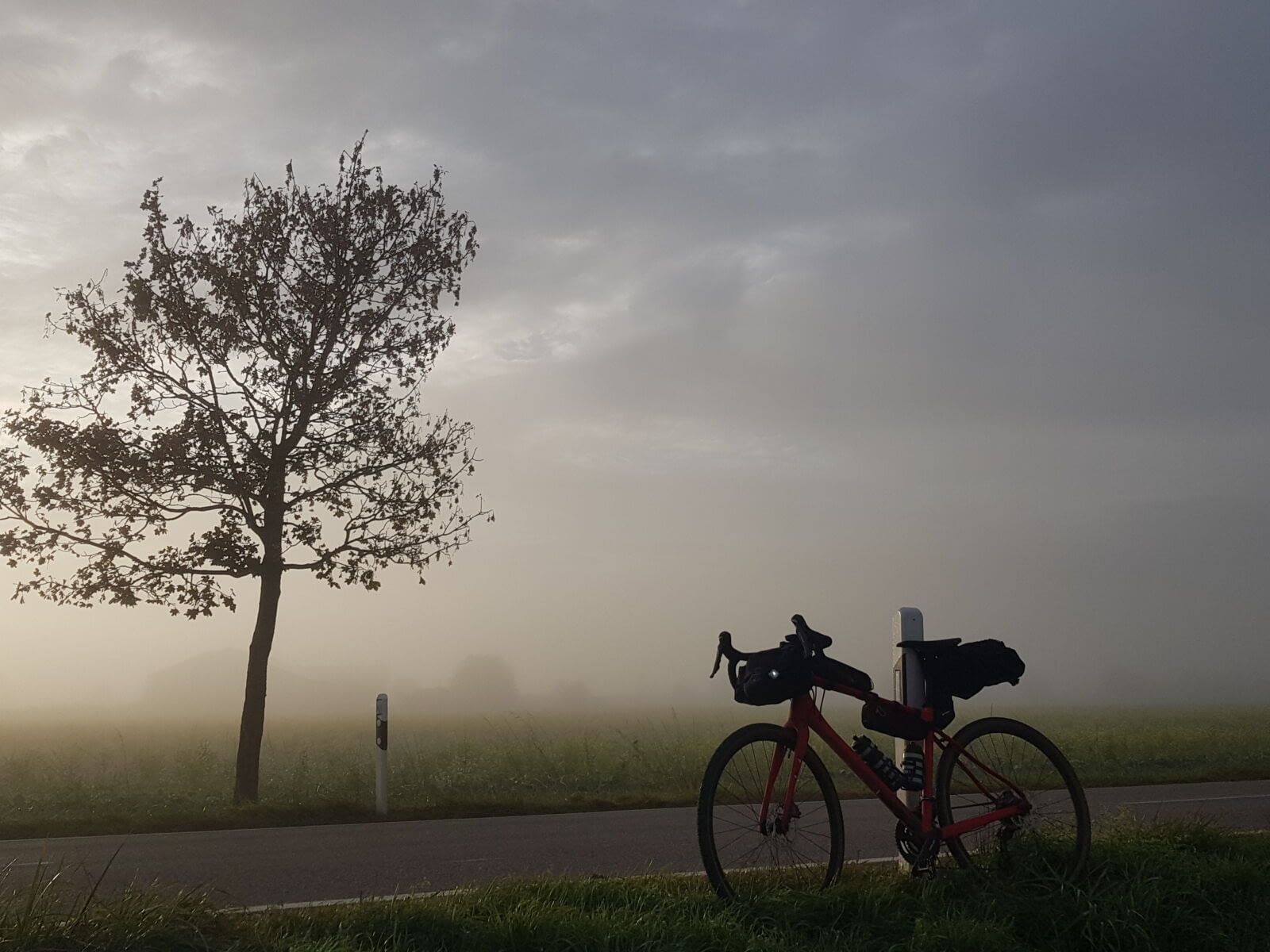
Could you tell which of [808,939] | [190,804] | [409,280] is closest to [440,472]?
[409,280]

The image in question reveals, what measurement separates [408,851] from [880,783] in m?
4.69

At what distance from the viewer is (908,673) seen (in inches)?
255

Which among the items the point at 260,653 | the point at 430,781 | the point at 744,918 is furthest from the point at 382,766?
the point at 744,918

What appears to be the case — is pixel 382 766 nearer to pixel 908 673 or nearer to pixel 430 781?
pixel 430 781

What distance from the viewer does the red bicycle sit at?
579cm

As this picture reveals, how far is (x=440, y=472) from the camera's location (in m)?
15.4

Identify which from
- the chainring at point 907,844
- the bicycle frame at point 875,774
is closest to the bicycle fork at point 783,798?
the bicycle frame at point 875,774

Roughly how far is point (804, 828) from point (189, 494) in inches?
434

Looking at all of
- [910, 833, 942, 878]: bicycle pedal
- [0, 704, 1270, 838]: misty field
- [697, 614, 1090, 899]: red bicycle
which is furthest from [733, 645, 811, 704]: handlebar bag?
[0, 704, 1270, 838]: misty field

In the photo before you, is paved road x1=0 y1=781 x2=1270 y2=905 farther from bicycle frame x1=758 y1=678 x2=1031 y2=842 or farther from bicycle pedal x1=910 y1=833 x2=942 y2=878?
bicycle frame x1=758 y1=678 x2=1031 y2=842

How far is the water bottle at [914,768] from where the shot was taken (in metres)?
6.20

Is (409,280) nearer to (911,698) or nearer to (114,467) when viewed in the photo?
(114,467)

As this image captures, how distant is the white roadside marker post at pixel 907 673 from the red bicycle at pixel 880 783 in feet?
0.20

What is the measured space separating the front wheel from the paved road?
1130mm
